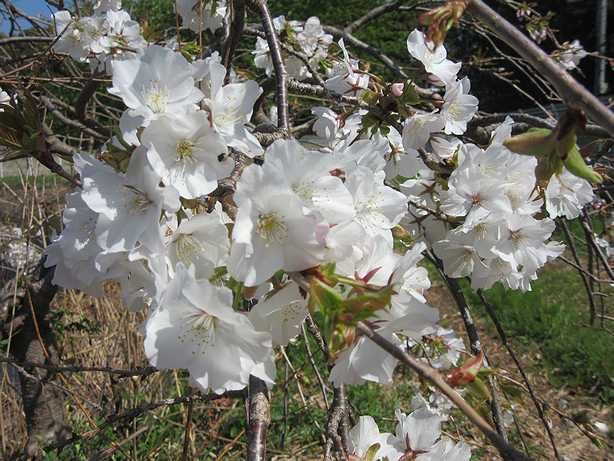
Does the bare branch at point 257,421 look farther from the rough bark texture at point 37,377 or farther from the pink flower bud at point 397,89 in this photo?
the rough bark texture at point 37,377

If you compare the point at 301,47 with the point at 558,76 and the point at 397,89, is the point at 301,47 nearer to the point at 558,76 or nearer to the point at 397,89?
the point at 397,89

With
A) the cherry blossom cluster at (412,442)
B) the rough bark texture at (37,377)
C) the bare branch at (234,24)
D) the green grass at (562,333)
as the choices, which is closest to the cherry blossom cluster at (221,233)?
the cherry blossom cluster at (412,442)

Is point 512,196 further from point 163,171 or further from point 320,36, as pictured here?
point 320,36

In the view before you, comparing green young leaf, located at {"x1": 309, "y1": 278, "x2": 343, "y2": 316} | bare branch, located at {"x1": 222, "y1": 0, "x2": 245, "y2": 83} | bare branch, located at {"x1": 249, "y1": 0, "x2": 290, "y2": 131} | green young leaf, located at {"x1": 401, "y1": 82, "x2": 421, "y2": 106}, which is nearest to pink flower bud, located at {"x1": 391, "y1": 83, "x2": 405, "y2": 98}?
green young leaf, located at {"x1": 401, "y1": 82, "x2": 421, "y2": 106}

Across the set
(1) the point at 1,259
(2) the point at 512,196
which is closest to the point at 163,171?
(2) the point at 512,196

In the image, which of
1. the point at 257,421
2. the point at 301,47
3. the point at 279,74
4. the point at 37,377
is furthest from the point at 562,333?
the point at 257,421

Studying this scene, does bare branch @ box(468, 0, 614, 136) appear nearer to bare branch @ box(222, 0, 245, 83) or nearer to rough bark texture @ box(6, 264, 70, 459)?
bare branch @ box(222, 0, 245, 83)

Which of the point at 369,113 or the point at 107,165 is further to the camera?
the point at 369,113

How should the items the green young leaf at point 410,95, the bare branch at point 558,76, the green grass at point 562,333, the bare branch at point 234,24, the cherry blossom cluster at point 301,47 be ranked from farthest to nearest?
the green grass at point 562,333, the cherry blossom cluster at point 301,47, the bare branch at point 234,24, the green young leaf at point 410,95, the bare branch at point 558,76
